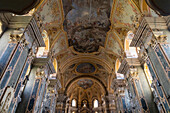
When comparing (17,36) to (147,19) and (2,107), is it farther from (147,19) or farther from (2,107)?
(147,19)

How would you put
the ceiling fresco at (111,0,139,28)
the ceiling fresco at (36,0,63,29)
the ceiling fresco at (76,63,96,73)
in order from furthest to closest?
the ceiling fresco at (76,63,96,73), the ceiling fresco at (36,0,63,29), the ceiling fresco at (111,0,139,28)

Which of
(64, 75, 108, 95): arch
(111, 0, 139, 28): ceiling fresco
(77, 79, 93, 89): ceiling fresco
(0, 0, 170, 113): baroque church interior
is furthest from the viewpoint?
(77, 79, 93, 89): ceiling fresco

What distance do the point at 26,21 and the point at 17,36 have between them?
41.6 inches

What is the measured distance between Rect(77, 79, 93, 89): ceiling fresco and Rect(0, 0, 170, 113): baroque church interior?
8.30 feet

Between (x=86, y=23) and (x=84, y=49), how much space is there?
3993mm

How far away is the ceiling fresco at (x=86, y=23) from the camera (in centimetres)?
1086

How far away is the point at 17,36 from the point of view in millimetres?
6387

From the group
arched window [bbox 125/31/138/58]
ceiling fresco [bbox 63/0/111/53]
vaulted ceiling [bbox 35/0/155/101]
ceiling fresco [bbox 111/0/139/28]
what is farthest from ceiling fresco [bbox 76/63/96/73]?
ceiling fresco [bbox 111/0/139/28]

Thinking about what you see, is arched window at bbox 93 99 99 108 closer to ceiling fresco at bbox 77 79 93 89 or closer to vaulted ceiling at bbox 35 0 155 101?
ceiling fresco at bbox 77 79 93 89

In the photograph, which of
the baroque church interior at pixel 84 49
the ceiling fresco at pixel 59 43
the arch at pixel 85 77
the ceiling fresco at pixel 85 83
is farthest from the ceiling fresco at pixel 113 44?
the ceiling fresco at pixel 85 83

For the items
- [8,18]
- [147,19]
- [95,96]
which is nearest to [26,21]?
[8,18]

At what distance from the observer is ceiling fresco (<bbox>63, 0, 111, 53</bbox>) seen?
10859 mm

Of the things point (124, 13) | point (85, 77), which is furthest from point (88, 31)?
point (85, 77)

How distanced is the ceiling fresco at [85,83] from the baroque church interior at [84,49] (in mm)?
2530
